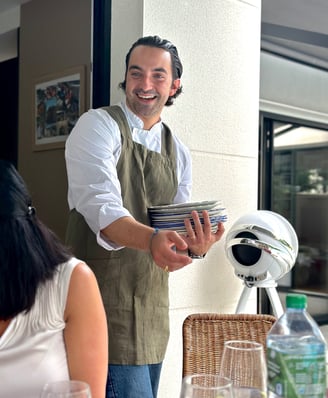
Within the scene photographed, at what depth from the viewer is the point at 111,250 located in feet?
5.32

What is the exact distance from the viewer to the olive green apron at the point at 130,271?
1.62 meters

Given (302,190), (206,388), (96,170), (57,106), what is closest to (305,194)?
(302,190)

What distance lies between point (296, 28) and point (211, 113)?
1.79m

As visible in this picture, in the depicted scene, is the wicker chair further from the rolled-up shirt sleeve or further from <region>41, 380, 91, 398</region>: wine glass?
<region>41, 380, 91, 398</region>: wine glass

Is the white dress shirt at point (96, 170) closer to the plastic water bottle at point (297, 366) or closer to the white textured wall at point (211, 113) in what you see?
the plastic water bottle at point (297, 366)

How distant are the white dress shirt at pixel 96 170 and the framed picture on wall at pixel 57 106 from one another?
0.96 metres

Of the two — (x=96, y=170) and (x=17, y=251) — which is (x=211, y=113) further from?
(x=17, y=251)

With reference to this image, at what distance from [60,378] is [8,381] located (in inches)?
4.1

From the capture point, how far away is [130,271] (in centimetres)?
165

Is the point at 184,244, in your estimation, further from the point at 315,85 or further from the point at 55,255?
the point at 315,85

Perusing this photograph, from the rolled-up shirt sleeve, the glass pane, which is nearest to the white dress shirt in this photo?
the rolled-up shirt sleeve

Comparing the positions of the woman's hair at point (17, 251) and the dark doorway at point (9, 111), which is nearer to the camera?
the woman's hair at point (17, 251)

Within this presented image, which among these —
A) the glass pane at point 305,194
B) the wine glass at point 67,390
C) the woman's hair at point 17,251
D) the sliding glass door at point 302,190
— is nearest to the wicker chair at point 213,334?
the woman's hair at point 17,251

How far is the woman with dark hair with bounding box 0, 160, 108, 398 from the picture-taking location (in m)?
1.10
